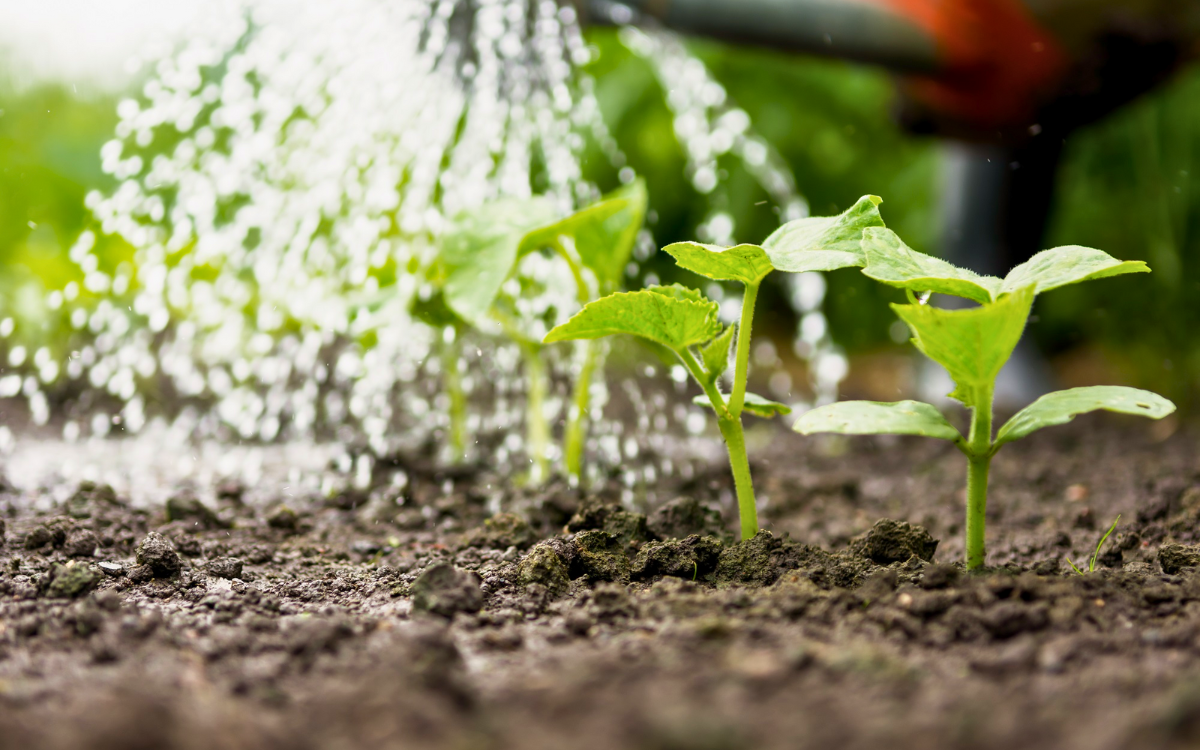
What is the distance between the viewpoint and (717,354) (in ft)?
2.57

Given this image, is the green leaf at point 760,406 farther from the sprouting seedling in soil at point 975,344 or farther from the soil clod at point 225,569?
the soil clod at point 225,569

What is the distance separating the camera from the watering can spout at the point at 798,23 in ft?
6.11

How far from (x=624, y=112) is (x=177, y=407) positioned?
171cm

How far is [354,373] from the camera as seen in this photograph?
185 centimetres

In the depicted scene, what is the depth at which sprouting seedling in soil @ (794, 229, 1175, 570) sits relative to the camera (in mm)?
647

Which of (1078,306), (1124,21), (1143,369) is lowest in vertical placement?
(1143,369)

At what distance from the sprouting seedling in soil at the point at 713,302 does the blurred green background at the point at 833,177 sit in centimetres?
207

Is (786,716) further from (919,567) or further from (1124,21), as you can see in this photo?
(1124,21)

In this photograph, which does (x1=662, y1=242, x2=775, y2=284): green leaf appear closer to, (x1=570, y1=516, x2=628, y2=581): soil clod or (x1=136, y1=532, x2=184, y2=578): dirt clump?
(x1=570, y1=516, x2=628, y2=581): soil clod

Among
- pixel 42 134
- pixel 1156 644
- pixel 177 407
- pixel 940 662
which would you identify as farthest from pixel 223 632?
pixel 42 134

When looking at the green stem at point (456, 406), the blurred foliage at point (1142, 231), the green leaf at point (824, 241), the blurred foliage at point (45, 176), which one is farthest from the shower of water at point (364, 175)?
the blurred foliage at point (1142, 231)

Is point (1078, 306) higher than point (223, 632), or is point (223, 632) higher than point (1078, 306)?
point (1078, 306)

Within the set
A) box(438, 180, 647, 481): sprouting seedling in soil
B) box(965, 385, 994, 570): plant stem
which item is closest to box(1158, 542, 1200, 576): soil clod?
box(965, 385, 994, 570): plant stem

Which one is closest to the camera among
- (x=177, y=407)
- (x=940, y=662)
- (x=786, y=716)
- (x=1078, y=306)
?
(x=786, y=716)
